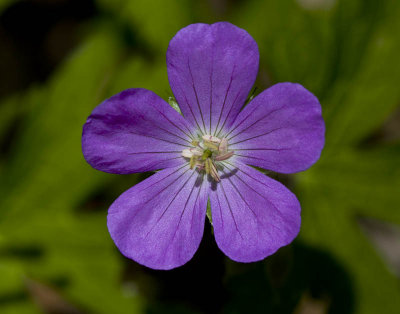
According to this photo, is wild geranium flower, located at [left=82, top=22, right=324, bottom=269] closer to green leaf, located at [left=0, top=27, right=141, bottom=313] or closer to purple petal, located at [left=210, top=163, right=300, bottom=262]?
purple petal, located at [left=210, top=163, right=300, bottom=262]

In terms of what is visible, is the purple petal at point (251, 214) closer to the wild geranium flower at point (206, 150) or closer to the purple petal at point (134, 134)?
the wild geranium flower at point (206, 150)

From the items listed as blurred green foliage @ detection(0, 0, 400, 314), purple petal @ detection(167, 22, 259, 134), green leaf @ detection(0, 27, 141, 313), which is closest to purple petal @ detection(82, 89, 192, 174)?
purple petal @ detection(167, 22, 259, 134)

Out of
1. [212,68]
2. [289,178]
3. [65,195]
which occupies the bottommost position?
[289,178]

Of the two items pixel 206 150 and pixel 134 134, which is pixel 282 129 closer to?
pixel 206 150

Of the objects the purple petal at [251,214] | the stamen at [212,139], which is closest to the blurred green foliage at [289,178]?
the purple petal at [251,214]

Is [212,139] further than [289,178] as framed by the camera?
No

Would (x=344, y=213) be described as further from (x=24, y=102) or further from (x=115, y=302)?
(x=24, y=102)

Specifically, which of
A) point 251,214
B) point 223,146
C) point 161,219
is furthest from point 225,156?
point 161,219
